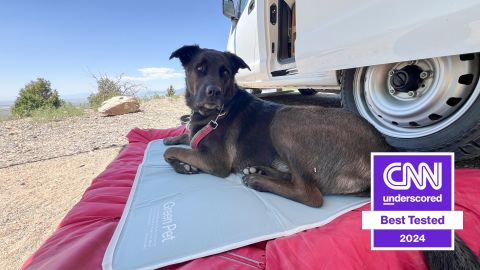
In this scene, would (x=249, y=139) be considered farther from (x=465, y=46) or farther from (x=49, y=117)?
(x=49, y=117)

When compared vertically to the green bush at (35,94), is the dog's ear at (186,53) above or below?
below

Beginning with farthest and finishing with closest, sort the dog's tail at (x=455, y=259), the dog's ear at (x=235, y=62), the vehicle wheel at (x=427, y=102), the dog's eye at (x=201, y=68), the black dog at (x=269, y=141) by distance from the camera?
the dog's ear at (x=235, y=62) → the dog's eye at (x=201, y=68) → the black dog at (x=269, y=141) → the vehicle wheel at (x=427, y=102) → the dog's tail at (x=455, y=259)

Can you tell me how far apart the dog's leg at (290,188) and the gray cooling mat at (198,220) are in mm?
46

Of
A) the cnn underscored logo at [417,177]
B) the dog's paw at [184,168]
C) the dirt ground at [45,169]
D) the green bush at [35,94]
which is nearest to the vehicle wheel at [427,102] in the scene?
the cnn underscored logo at [417,177]

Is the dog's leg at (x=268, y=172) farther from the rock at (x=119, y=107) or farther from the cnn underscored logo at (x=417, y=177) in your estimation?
the rock at (x=119, y=107)

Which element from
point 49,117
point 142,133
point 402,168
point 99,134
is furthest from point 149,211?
point 49,117

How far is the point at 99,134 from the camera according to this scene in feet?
20.1

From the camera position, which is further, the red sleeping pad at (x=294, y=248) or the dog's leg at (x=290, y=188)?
the dog's leg at (x=290, y=188)

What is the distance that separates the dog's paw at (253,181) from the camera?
83.4 inches

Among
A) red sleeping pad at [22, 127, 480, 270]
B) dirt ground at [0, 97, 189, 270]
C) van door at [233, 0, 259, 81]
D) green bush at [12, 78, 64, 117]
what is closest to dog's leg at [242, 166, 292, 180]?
red sleeping pad at [22, 127, 480, 270]

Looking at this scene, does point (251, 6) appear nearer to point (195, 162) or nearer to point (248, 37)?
point (248, 37)

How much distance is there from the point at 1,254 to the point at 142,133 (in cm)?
221

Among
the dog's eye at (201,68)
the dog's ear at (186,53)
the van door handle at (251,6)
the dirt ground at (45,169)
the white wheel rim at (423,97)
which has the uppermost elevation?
the van door handle at (251,6)

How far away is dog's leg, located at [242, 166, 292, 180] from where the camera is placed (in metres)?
2.29
